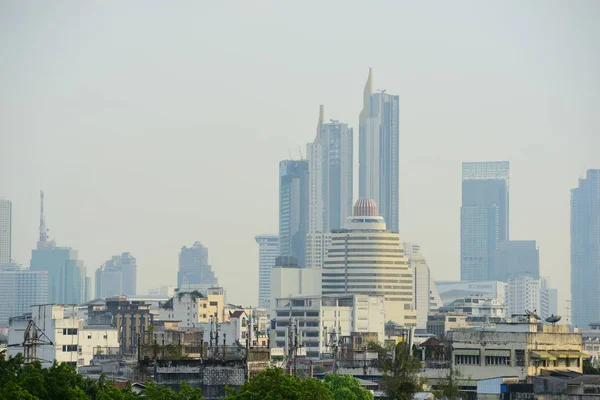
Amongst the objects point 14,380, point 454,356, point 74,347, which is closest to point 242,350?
point 454,356

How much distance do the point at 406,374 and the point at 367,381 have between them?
11.1 metres

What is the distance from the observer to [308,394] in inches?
3100

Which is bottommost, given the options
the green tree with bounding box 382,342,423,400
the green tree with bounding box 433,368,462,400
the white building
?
the green tree with bounding box 433,368,462,400

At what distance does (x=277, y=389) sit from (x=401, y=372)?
30.2 metres

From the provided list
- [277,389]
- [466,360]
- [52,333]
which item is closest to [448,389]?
[466,360]

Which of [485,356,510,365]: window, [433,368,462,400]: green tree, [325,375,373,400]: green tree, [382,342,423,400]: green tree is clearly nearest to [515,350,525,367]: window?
[485,356,510,365]: window

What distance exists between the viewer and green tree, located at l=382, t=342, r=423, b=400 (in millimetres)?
98562

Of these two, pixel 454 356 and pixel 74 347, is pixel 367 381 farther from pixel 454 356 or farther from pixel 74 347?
pixel 74 347

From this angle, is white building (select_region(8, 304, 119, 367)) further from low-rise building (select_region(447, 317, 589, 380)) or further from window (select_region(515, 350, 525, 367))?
window (select_region(515, 350, 525, 367))

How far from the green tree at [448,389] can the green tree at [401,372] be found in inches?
41.8

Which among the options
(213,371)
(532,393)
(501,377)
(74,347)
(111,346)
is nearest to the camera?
(213,371)

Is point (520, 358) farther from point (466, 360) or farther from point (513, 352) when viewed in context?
point (466, 360)

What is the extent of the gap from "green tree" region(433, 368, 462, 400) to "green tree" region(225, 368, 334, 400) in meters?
22.7

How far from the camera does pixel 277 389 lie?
7862 cm
